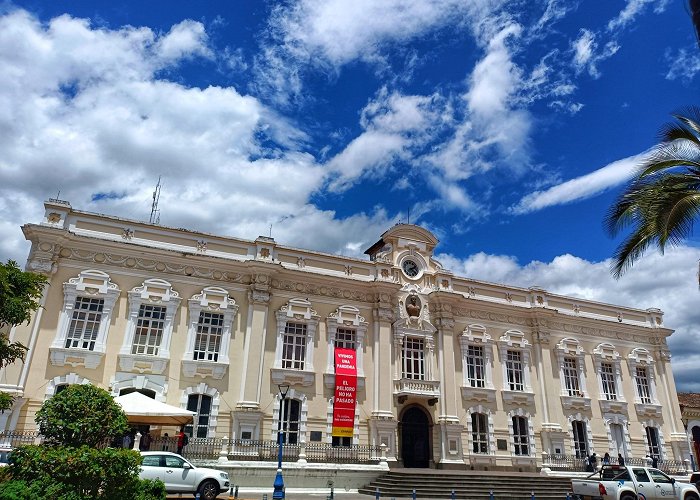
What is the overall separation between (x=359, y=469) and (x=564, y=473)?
A: 37.8 ft

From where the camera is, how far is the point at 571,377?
1206 inches

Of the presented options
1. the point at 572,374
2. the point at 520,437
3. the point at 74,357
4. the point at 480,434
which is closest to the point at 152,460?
the point at 74,357

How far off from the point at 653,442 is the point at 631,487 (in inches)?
702

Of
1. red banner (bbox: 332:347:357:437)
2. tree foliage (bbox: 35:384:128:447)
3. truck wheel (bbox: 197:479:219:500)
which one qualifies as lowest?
truck wheel (bbox: 197:479:219:500)

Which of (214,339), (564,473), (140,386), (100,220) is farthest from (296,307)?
(564,473)

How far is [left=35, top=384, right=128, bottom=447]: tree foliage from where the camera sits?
32.2 feet

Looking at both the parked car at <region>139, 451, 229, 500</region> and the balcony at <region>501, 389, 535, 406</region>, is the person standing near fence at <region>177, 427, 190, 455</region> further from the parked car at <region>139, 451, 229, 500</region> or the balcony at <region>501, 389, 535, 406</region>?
the balcony at <region>501, 389, 535, 406</region>

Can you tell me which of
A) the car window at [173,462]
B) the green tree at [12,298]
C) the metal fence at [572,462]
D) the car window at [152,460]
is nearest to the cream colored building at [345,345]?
the metal fence at [572,462]

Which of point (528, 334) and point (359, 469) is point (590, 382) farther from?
point (359, 469)

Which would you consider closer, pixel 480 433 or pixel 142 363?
pixel 142 363

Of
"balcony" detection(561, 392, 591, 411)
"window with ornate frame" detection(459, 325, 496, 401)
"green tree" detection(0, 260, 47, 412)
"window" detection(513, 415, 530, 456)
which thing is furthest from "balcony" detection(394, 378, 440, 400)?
"green tree" detection(0, 260, 47, 412)

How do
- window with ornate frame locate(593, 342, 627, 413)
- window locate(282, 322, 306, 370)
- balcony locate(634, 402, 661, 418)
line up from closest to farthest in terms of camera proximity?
window locate(282, 322, 306, 370), window with ornate frame locate(593, 342, 627, 413), balcony locate(634, 402, 661, 418)

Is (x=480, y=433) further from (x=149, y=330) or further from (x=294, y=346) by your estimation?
(x=149, y=330)

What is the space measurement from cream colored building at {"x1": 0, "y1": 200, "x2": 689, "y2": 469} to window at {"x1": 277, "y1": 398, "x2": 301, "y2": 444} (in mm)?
63
